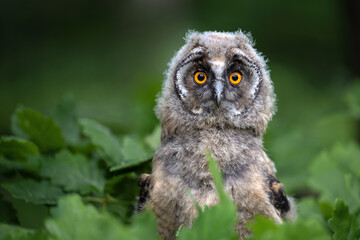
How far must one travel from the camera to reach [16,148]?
288 cm

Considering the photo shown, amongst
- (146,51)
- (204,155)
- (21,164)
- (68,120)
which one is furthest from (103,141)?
(146,51)

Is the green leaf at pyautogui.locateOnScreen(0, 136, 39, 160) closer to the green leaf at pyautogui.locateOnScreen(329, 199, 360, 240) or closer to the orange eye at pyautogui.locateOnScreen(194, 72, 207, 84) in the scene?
the orange eye at pyautogui.locateOnScreen(194, 72, 207, 84)

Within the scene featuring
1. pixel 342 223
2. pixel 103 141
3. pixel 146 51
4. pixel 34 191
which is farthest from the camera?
pixel 146 51

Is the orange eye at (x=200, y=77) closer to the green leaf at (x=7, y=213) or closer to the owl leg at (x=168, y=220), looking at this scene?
the owl leg at (x=168, y=220)

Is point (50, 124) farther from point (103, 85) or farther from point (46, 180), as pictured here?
point (103, 85)

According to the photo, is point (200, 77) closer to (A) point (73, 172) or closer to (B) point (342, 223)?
(A) point (73, 172)

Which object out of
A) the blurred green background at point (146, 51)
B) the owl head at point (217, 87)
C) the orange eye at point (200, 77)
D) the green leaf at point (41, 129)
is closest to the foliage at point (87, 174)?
the green leaf at point (41, 129)

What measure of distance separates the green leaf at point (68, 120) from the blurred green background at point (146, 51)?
7.59 feet

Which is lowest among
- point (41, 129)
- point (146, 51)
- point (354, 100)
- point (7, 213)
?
point (7, 213)

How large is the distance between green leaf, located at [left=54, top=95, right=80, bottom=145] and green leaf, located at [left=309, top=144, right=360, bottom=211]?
1.73m

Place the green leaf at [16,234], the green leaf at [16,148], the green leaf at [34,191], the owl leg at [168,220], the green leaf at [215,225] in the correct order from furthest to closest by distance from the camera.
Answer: the owl leg at [168,220]
the green leaf at [16,148]
the green leaf at [34,191]
the green leaf at [16,234]
the green leaf at [215,225]

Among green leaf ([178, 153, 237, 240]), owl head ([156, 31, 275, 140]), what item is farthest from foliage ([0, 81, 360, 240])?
owl head ([156, 31, 275, 140])

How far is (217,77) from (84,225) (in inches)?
74.2

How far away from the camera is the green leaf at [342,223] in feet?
7.68
